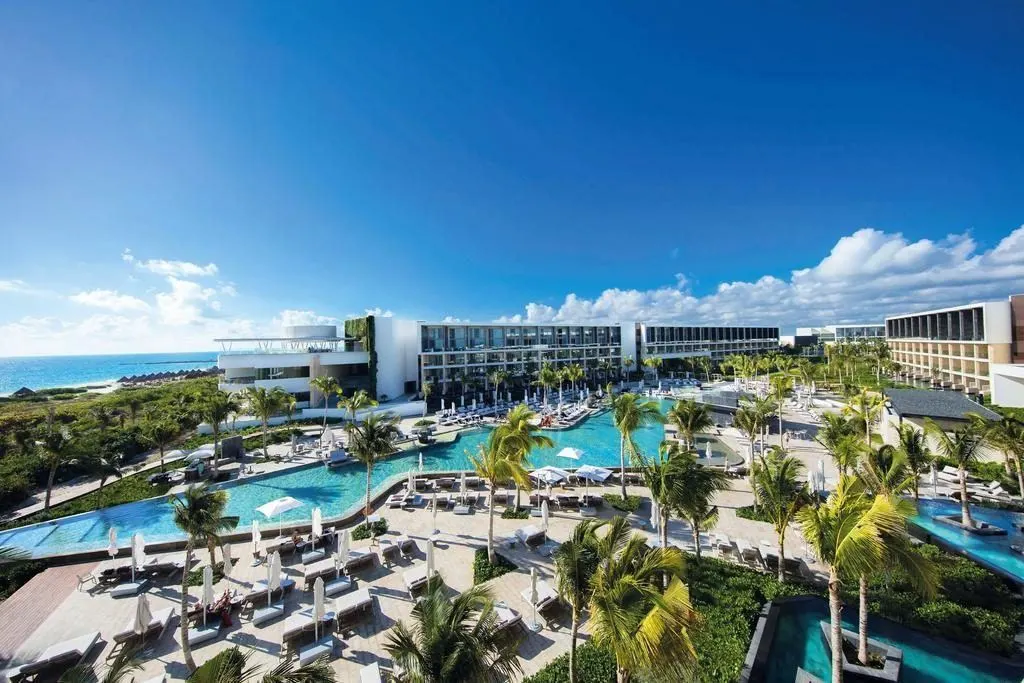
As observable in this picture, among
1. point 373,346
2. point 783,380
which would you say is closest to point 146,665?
point 783,380

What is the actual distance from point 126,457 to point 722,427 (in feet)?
131

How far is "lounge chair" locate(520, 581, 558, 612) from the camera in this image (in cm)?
973

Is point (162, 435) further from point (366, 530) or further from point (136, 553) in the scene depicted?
point (366, 530)

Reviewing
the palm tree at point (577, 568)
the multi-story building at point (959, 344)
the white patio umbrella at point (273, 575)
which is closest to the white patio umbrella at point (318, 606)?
the white patio umbrella at point (273, 575)

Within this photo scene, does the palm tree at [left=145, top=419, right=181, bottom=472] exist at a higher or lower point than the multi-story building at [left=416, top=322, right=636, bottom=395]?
lower

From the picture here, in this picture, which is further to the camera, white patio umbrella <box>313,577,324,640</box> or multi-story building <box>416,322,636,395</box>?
multi-story building <box>416,322,636,395</box>

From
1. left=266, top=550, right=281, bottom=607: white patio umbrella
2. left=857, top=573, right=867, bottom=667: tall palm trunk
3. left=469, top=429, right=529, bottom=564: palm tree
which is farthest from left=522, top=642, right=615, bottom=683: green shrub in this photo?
left=266, top=550, right=281, bottom=607: white patio umbrella

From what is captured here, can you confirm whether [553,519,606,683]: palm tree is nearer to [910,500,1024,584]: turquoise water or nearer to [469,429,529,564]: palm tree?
[469,429,529,564]: palm tree

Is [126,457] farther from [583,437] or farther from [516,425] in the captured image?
[583,437]

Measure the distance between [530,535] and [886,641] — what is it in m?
8.95

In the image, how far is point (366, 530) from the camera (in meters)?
14.2

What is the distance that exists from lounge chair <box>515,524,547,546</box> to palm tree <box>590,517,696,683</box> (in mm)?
6999

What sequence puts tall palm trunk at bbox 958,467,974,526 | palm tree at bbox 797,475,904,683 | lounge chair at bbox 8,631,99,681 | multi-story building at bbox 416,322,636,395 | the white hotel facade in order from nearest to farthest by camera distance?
palm tree at bbox 797,475,904,683, lounge chair at bbox 8,631,99,681, tall palm trunk at bbox 958,467,974,526, the white hotel facade, multi-story building at bbox 416,322,636,395

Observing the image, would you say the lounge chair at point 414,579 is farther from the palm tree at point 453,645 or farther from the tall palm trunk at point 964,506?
the tall palm trunk at point 964,506
